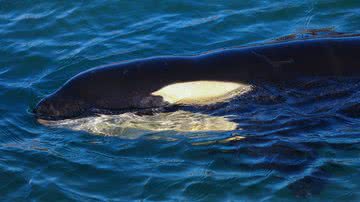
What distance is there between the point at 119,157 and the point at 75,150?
689 mm

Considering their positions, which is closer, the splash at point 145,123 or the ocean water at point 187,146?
the ocean water at point 187,146

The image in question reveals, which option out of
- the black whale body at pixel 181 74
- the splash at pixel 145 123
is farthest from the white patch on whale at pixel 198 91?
the splash at pixel 145 123

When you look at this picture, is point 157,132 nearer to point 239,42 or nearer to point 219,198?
point 219,198

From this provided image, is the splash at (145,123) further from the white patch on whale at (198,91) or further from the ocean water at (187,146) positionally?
the white patch on whale at (198,91)

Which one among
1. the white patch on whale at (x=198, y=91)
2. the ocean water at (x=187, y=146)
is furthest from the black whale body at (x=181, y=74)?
the ocean water at (x=187, y=146)

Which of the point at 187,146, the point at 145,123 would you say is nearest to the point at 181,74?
the point at 145,123

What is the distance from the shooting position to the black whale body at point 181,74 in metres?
10.4

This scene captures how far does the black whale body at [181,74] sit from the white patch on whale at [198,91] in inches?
2.5

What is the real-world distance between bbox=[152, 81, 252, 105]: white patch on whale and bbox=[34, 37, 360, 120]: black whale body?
0.06 metres

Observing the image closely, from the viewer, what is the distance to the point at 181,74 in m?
10.5

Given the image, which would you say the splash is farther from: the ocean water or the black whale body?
the black whale body

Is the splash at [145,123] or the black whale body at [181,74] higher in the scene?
the black whale body at [181,74]

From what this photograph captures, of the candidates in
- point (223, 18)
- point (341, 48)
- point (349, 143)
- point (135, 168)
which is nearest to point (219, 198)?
point (135, 168)

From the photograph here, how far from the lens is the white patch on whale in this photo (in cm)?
1043
